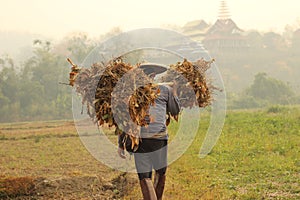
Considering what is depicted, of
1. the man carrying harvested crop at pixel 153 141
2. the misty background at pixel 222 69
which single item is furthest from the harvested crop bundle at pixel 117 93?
the misty background at pixel 222 69

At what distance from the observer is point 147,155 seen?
15.3ft

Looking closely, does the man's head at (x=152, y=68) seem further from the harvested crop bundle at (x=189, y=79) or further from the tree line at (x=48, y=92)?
the tree line at (x=48, y=92)

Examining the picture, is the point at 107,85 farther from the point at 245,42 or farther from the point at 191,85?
the point at 245,42

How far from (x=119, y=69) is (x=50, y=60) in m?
35.4

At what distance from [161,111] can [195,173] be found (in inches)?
138

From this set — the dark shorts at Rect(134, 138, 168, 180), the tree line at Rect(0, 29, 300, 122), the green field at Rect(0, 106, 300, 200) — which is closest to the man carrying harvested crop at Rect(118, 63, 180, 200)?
the dark shorts at Rect(134, 138, 168, 180)

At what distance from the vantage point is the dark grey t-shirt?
460 cm

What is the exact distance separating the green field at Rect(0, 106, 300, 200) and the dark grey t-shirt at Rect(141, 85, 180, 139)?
3.29 feet

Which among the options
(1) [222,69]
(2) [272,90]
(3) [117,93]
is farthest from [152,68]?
(1) [222,69]

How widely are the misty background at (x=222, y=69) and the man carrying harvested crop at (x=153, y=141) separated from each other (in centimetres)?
1477

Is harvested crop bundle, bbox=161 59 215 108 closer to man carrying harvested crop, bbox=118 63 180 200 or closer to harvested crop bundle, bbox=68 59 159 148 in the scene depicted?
man carrying harvested crop, bbox=118 63 180 200

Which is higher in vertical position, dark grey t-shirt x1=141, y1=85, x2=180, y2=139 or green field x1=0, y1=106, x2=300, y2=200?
dark grey t-shirt x1=141, y1=85, x2=180, y2=139

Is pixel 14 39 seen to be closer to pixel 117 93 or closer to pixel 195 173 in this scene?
pixel 195 173

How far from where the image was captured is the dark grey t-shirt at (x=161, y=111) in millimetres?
4602
